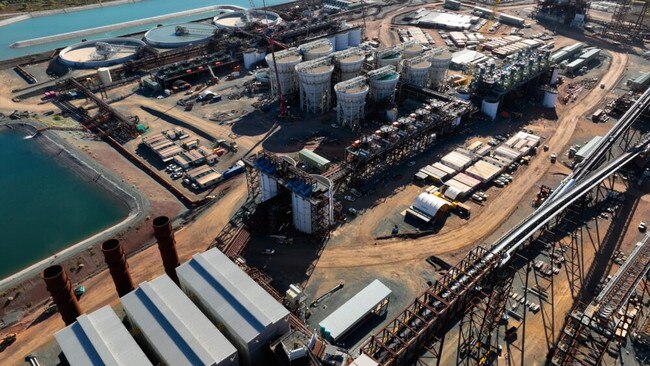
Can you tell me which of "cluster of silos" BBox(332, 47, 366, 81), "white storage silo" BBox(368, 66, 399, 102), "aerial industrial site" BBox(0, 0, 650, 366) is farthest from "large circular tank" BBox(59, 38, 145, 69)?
"white storage silo" BBox(368, 66, 399, 102)

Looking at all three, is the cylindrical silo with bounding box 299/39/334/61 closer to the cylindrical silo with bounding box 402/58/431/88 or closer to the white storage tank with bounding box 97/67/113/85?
the cylindrical silo with bounding box 402/58/431/88

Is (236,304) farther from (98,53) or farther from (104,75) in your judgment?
(98,53)

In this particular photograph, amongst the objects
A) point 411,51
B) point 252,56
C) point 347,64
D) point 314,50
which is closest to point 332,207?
point 347,64

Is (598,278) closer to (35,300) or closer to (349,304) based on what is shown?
(349,304)

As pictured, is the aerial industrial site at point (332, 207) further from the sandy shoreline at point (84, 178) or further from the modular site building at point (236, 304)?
the sandy shoreline at point (84, 178)

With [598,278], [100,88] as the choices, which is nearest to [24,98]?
[100,88]

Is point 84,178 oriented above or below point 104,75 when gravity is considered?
below
